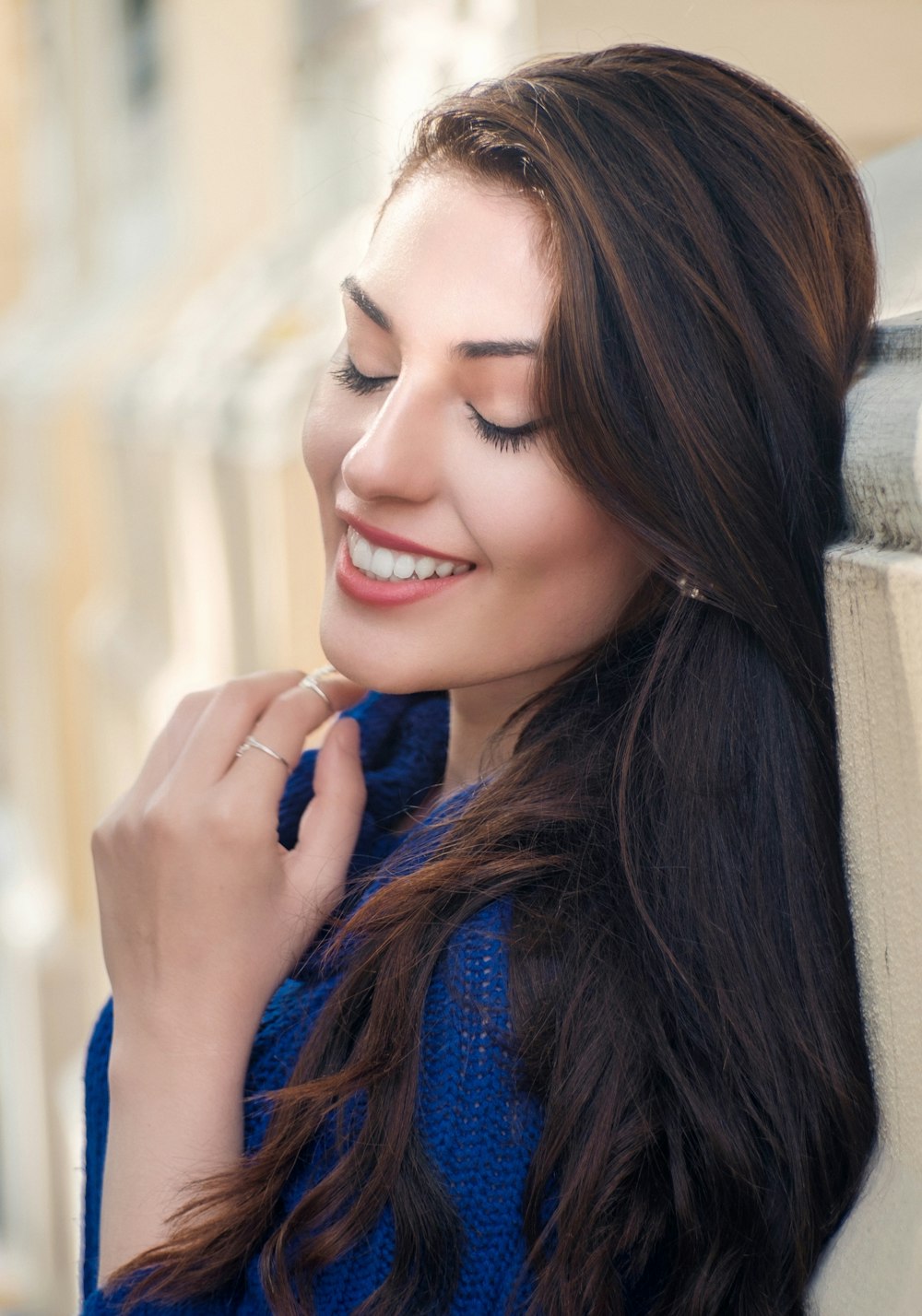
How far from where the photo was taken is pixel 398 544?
102 centimetres

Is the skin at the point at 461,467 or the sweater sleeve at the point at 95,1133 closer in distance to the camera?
the skin at the point at 461,467

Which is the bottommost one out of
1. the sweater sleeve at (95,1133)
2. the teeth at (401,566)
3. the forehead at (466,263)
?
the sweater sleeve at (95,1133)

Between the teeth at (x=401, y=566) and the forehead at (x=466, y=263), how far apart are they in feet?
0.54

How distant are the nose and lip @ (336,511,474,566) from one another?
0.04 m

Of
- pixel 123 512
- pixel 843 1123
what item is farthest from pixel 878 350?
pixel 123 512

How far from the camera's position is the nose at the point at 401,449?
98 centimetres

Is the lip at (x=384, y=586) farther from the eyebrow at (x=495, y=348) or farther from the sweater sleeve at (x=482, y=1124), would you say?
the sweater sleeve at (x=482, y=1124)

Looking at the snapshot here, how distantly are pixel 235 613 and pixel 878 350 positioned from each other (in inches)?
69.3

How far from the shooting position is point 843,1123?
33.5 inches

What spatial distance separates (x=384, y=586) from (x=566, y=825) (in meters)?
0.24

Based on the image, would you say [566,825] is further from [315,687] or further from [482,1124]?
[315,687]

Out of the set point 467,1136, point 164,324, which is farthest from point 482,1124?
point 164,324

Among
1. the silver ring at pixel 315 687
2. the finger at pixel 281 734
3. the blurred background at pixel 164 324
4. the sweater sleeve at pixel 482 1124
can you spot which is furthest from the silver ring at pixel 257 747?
the blurred background at pixel 164 324

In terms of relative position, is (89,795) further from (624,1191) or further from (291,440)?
(624,1191)
